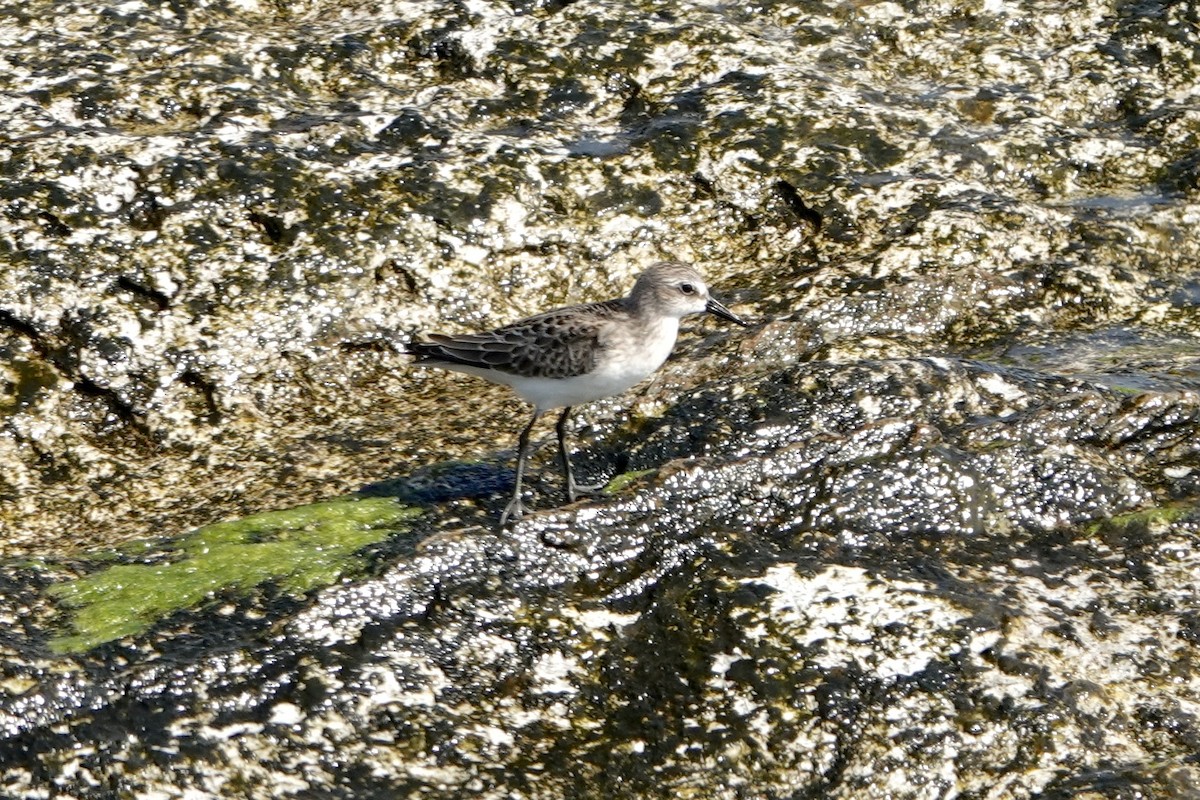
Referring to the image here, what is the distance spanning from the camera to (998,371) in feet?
29.9

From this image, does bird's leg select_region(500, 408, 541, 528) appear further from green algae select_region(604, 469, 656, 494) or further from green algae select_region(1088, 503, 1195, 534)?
green algae select_region(1088, 503, 1195, 534)

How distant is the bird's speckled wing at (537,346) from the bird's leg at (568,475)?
0.38 m

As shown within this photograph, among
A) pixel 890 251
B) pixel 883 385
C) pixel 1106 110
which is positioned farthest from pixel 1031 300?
pixel 1106 110

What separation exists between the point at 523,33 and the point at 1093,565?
7199 mm

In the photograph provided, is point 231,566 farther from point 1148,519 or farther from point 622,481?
point 1148,519

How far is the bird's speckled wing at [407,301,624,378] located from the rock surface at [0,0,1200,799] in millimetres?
683

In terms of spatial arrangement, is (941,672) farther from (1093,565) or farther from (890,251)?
(890,251)

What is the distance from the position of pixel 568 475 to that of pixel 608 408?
114cm

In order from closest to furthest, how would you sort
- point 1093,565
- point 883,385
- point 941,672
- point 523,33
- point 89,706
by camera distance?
point 89,706 < point 941,672 < point 1093,565 < point 883,385 < point 523,33

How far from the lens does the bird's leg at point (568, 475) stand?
27.2 ft

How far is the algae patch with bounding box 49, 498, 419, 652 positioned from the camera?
7082 mm

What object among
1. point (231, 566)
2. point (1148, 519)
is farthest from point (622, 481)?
point (1148, 519)

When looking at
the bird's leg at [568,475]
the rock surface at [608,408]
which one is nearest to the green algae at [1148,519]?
the rock surface at [608,408]

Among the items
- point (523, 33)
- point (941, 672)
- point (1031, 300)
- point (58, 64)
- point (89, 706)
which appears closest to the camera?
point (89, 706)
